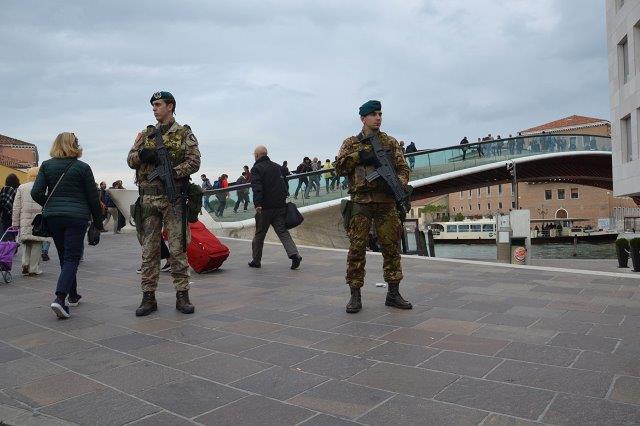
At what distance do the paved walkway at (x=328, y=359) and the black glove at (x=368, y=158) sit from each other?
4.52 ft

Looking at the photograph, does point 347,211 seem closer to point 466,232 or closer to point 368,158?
point 368,158

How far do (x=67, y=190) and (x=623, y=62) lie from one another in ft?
95.6

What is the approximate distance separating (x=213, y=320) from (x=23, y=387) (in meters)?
1.86

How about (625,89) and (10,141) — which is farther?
(10,141)

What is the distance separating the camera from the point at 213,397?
297 centimetres

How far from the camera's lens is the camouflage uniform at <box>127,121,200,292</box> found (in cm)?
500

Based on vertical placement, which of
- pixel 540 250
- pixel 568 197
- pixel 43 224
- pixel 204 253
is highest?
pixel 568 197

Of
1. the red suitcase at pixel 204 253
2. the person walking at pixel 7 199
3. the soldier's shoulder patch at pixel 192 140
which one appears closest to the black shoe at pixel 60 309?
the soldier's shoulder patch at pixel 192 140

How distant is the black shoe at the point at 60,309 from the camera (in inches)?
195

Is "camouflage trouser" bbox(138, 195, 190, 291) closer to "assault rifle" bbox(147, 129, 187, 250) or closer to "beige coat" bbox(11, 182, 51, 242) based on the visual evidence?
"assault rifle" bbox(147, 129, 187, 250)

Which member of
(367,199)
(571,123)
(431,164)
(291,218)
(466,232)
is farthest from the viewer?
(571,123)

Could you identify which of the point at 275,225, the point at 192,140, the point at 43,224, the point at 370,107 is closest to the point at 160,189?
the point at 192,140

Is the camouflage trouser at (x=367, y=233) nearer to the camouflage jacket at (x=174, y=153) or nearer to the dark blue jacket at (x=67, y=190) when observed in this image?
the camouflage jacket at (x=174, y=153)

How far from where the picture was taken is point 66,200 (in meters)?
5.12
